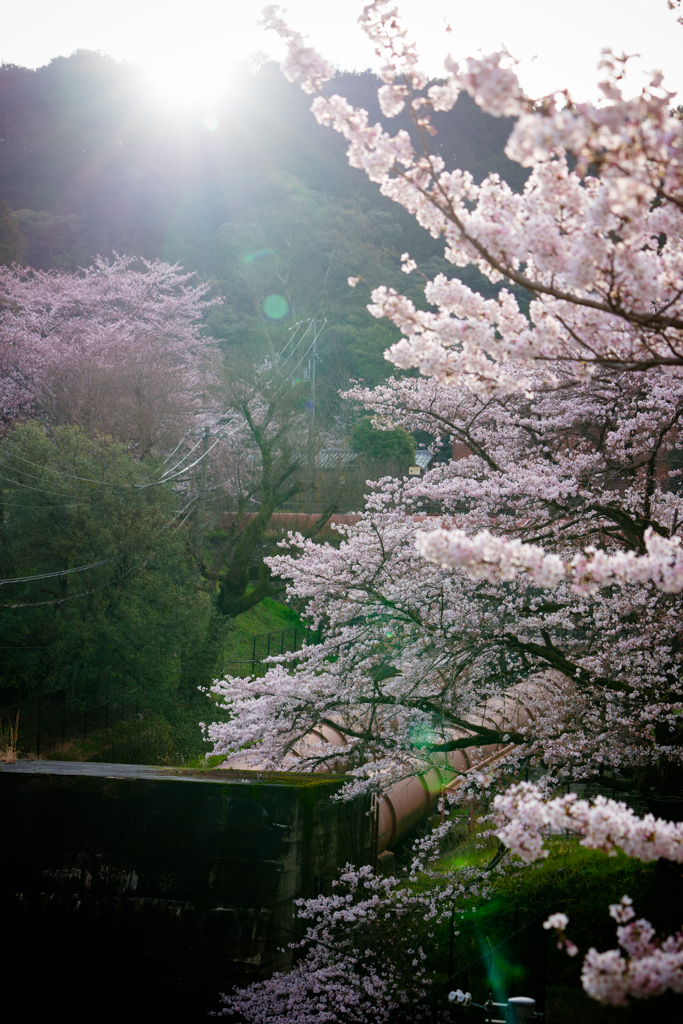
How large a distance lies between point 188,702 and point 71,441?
5.37 m

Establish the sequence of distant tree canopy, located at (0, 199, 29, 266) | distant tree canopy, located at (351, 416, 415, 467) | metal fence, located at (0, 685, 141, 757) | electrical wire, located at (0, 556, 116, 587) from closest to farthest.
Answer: metal fence, located at (0, 685, 141, 757) < electrical wire, located at (0, 556, 116, 587) < distant tree canopy, located at (351, 416, 415, 467) < distant tree canopy, located at (0, 199, 29, 266)

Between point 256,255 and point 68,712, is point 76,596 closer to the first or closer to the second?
point 68,712

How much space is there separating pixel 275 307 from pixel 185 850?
25373 mm

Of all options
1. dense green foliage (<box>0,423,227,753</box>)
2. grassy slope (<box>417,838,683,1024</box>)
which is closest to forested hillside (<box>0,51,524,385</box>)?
dense green foliage (<box>0,423,227,753</box>)

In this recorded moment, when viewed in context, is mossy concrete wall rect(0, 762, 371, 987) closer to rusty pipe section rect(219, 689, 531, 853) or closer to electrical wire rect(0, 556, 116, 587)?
rusty pipe section rect(219, 689, 531, 853)

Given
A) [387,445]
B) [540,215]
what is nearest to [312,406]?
[387,445]

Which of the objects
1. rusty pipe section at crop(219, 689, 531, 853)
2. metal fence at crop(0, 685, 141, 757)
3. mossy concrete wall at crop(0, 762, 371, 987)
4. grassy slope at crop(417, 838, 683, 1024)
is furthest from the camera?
metal fence at crop(0, 685, 141, 757)

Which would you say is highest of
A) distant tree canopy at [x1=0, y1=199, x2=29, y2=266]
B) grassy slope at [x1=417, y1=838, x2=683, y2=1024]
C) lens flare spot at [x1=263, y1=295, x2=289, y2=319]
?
lens flare spot at [x1=263, y1=295, x2=289, y2=319]

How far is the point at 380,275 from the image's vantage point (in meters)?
28.4

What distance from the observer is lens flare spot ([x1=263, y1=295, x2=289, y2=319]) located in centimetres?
2927

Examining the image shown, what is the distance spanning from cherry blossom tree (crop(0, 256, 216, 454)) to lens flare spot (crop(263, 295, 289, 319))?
2556 millimetres

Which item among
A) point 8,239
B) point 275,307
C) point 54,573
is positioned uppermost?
point 275,307

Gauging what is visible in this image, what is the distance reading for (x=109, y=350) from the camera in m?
19.4

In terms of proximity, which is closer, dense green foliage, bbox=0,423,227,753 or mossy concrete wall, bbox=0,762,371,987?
mossy concrete wall, bbox=0,762,371,987
